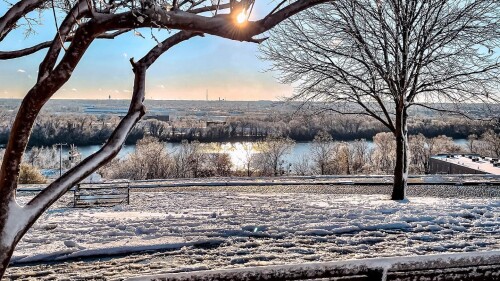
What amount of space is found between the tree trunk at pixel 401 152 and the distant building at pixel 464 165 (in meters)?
18.8

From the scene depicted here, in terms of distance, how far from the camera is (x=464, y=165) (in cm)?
3331

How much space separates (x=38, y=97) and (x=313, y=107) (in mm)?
10724

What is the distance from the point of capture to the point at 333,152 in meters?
54.3

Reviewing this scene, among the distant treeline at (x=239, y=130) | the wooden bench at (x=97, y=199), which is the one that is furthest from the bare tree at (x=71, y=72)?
the distant treeline at (x=239, y=130)

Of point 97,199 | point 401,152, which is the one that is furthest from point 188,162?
point 401,152

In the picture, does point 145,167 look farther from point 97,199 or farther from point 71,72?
point 71,72

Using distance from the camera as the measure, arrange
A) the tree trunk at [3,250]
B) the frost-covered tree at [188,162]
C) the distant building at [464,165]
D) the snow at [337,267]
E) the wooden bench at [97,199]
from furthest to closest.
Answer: the frost-covered tree at [188,162] < the distant building at [464,165] < the wooden bench at [97,199] < the tree trunk at [3,250] < the snow at [337,267]

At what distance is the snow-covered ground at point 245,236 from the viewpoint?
20.2 ft

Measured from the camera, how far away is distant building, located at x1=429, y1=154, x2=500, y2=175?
30472mm

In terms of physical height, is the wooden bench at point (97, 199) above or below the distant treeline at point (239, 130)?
below

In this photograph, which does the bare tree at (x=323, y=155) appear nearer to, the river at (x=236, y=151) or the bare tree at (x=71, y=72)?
the river at (x=236, y=151)

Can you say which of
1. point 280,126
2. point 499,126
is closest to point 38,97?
point 499,126

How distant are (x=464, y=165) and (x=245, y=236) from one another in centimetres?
3112

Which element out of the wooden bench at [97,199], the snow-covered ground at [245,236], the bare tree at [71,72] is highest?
the bare tree at [71,72]
